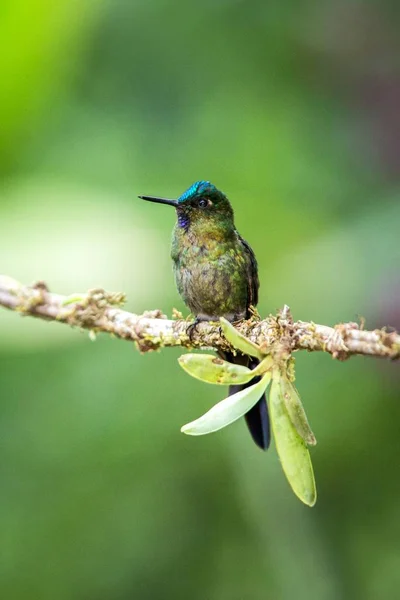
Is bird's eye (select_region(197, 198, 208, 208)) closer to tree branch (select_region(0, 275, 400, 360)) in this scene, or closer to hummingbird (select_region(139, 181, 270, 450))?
hummingbird (select_region(139, 181, 270, 450))

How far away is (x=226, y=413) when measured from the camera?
1583 mm

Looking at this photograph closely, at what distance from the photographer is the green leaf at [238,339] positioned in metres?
1.62

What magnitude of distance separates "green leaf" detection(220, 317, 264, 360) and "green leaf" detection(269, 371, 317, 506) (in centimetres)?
9

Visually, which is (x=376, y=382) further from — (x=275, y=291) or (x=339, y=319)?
(x=275, y=291)

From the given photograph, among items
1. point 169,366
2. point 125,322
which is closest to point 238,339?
point 125,322

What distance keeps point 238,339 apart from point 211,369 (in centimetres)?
8

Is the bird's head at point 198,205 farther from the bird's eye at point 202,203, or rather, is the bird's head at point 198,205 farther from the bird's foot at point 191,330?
the bird's foot at point 191,330

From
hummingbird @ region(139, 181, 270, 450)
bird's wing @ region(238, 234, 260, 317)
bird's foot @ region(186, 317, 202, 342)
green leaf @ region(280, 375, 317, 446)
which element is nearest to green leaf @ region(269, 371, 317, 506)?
green leaf @ region(280, 375, 317, 446)

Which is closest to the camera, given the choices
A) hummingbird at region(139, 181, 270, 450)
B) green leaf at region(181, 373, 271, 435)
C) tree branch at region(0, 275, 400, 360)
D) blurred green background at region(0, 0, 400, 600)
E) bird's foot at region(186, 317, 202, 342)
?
green leaf at region(181, 373, 271, 435)

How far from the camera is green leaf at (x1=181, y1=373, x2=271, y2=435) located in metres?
1.58

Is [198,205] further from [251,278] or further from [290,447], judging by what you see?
[290,447]

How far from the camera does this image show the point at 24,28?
358cm

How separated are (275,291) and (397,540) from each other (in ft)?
4.26

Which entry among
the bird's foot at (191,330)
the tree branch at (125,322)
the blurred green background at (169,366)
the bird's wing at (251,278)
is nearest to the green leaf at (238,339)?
the tree branch at (125,322)
